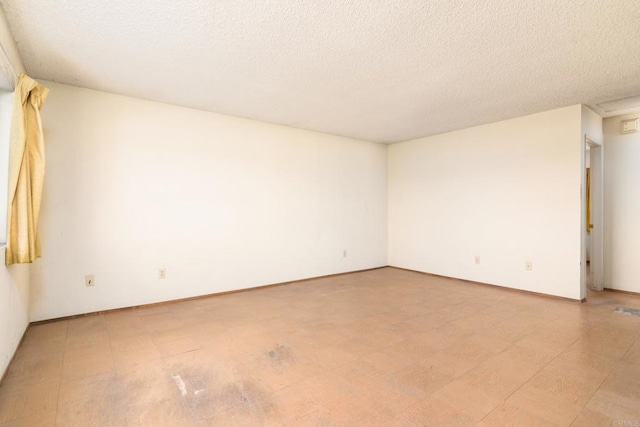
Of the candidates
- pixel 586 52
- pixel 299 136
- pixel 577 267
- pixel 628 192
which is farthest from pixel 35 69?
pixel 628 192

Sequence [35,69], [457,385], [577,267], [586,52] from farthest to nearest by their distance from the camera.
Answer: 1. [577,267]
2. [35,69]
3. [586,52]
4. [457,385]

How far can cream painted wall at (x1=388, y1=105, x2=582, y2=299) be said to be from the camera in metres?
3.71

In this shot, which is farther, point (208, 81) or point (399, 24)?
point (208, 81)

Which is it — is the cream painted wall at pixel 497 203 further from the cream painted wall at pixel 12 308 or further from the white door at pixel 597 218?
the cream painted wall at pixel 12 308

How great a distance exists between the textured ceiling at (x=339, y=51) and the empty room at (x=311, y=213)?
0.02m

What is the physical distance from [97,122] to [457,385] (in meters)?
3.98

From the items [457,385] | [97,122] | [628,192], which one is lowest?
[457,385]

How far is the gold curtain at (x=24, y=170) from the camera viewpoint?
219 centimetres

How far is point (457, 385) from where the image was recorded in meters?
1.90

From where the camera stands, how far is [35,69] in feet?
8.87

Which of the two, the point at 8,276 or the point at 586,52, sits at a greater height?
the point at 586,52

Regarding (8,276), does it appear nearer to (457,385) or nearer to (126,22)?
(126,22)

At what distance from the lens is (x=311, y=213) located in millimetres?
4859

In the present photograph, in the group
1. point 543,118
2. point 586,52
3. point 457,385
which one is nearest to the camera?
point 457,385
